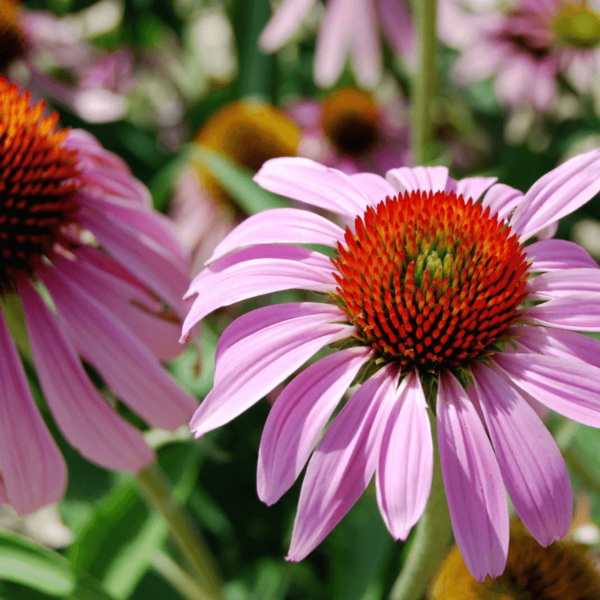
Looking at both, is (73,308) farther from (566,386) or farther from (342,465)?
(566,386)

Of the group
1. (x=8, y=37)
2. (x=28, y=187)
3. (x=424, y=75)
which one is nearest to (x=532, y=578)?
(x=28, y=187)

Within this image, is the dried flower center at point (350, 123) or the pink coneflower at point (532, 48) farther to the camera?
the dried flower center at point (350, 123)

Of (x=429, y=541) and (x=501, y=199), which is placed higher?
(x=501, y=199)

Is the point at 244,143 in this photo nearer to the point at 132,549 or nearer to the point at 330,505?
the point at 132,549

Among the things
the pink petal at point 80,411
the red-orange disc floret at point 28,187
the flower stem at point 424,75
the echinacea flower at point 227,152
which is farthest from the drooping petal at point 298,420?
the echinacea flower at point 227,152

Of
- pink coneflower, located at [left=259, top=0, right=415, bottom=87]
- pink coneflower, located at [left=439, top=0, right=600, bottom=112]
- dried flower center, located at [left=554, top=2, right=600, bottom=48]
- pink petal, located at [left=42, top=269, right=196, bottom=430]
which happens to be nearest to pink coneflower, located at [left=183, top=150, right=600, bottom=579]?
pink petal, located at [left=42, top=269, right=196, bottom=430]

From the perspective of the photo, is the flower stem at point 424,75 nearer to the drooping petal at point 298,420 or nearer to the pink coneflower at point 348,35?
the pink coneflower at point 348,35
